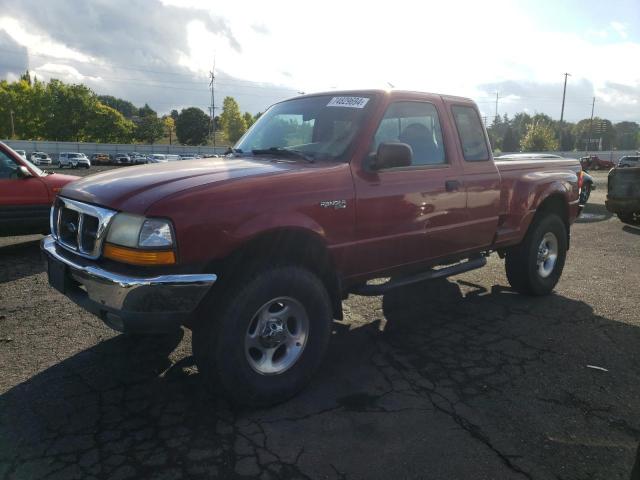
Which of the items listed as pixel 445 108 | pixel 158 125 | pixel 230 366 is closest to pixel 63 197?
pixel 230 366

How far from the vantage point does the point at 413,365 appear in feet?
12.4

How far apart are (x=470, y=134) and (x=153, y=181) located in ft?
9.79

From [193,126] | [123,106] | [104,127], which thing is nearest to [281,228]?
[104,127]

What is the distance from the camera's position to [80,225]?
120 inches

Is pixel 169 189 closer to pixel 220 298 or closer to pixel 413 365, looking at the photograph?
pixel 220 298

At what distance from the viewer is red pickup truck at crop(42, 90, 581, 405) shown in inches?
107

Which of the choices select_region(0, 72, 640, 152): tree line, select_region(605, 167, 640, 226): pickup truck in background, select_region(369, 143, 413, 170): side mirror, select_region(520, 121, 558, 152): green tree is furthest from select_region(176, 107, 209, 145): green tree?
select_region(369, 143, 413, 170): side mirror

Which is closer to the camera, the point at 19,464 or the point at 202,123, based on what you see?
the point at 19,464

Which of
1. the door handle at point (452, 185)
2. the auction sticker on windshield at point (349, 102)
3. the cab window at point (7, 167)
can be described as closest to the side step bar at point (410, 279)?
the door handle at point (452, 185)

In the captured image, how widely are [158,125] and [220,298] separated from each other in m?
98.0

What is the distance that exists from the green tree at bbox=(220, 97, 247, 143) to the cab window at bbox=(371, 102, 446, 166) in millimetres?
82497

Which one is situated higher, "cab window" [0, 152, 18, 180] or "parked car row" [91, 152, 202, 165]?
"cab window" [0, 152, 18, 180]

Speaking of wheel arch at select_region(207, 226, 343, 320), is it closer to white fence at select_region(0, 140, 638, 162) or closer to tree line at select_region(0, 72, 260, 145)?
white fence at select_region(0, 140, 638, 162)

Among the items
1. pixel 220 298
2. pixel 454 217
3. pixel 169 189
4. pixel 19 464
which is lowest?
pixel 19 464
